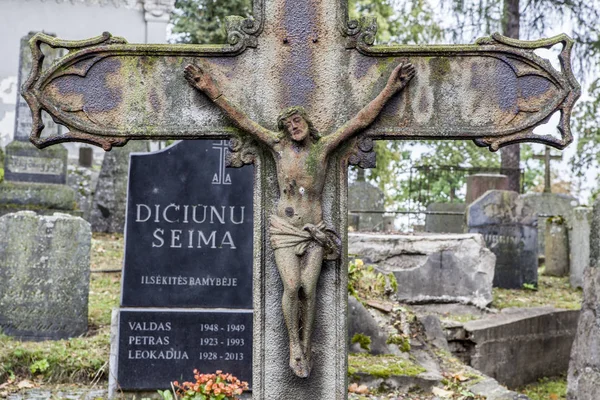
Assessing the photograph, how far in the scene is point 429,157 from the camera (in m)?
25.2

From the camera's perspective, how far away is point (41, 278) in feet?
23.4

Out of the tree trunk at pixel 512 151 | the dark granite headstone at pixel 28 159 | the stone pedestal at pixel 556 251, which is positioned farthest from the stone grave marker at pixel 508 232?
the dark granite headstone at pixel 28 159

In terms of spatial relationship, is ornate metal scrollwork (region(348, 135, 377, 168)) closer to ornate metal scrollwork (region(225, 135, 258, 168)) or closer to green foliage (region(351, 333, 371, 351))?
ornate metal scrollwork (region(225, 135, 258, 168))

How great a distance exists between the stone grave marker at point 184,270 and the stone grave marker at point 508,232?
246 inches

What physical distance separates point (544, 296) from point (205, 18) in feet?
40.7

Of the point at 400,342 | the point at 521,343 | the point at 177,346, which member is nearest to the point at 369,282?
the point at 400,342

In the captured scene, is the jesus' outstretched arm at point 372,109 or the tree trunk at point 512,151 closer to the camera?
the jesus' outstretched arm at point 372,109

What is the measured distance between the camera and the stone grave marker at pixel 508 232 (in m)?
11.6

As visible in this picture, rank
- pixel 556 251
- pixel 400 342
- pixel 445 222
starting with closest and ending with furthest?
pixel 400 342
pixel 556 251
pixel 445 222

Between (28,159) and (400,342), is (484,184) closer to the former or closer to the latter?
(28,159)

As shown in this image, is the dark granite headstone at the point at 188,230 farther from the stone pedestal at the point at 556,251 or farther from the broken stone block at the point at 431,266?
the stone pedestal at the point at 556,251

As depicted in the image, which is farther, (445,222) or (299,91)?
(445,222)

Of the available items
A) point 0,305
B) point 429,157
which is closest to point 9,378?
point 0,305

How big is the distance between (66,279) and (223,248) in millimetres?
1931
